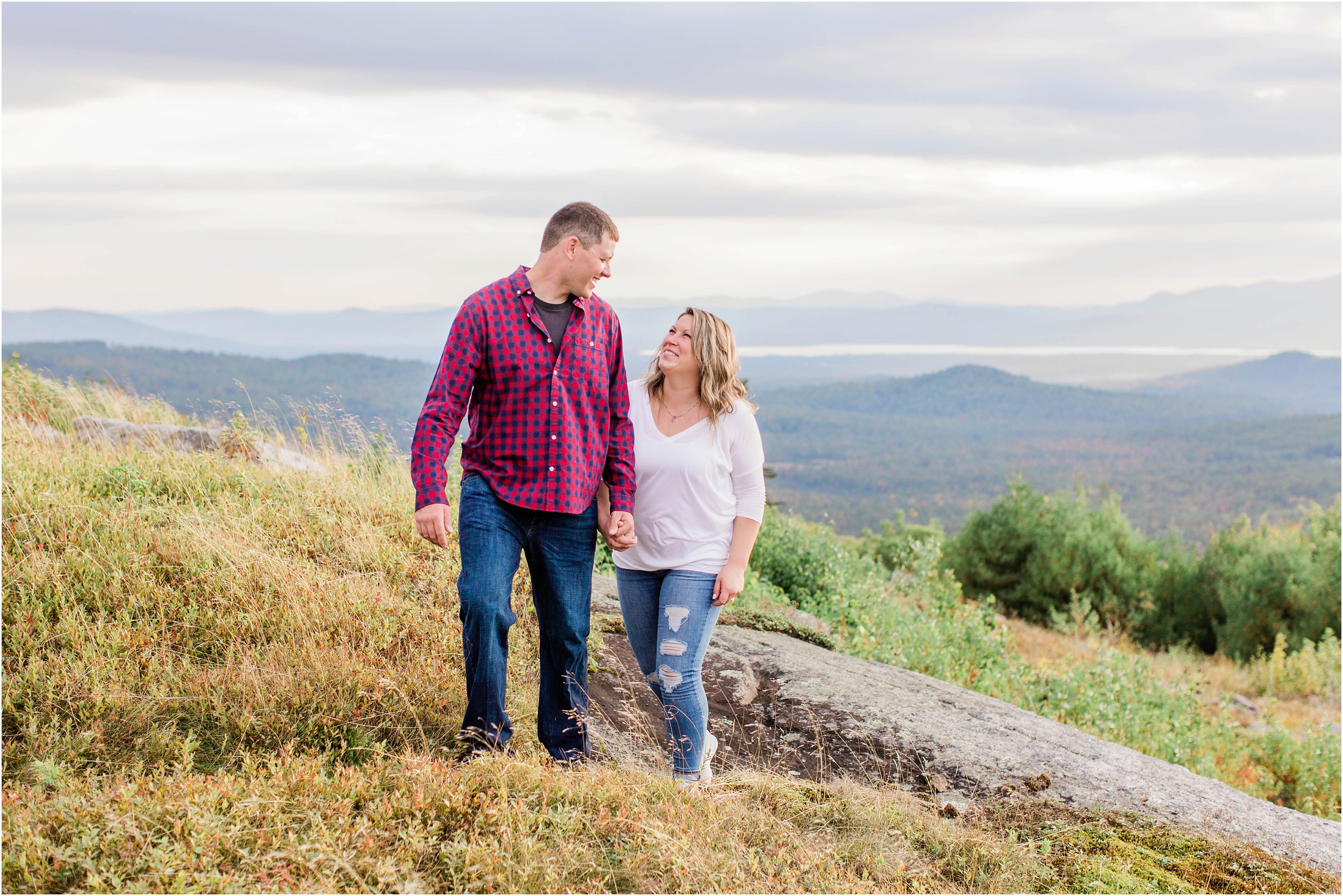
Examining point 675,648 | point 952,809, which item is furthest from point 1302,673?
point 675,648

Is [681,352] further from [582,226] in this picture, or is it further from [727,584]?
[727,584]

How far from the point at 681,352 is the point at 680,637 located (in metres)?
1.24

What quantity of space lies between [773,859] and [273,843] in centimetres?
173

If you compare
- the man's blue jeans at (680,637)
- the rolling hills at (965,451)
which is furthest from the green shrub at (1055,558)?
the rolling hills at (965,451)

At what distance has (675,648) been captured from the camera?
3893 mm

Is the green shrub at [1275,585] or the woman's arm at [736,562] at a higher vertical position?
the woman's arm at [736,562]

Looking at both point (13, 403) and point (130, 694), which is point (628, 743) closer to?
point (130, 694)

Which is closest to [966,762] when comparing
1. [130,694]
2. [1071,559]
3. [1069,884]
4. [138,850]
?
[1069,884]

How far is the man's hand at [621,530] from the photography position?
390 centimetres

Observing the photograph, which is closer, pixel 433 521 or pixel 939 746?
pixel 433 521

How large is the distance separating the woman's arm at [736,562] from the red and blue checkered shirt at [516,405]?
0.67m

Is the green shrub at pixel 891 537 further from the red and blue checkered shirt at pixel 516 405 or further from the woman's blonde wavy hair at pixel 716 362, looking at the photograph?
the red and blue checkered shirt at pixel 516 405

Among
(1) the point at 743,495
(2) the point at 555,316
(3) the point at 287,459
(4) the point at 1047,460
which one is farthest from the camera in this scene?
(4) the point at 1047,460

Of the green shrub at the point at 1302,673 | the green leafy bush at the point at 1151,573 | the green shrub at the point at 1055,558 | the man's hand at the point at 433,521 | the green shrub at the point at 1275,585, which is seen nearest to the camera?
the man's hand at the point at 433,521
